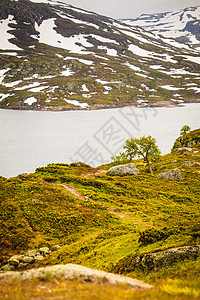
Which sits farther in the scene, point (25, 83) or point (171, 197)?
point (25, 83)

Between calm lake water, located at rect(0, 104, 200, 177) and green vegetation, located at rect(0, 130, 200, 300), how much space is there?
82.0 ft

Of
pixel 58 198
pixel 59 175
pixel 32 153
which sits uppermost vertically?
pixel 32 153

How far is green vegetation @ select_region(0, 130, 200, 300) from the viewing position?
31.5ft

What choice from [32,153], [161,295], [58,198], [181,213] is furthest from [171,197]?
[32,153]

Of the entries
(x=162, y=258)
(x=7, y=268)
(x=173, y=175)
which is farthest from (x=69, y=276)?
(x=173, y=175)

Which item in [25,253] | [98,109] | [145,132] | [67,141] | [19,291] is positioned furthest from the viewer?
[98,109]

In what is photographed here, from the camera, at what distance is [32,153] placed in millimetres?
69625

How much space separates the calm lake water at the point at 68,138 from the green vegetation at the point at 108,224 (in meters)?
25.0

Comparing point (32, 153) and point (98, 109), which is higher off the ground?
point (98, 109)

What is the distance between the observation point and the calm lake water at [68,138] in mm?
→ 65500

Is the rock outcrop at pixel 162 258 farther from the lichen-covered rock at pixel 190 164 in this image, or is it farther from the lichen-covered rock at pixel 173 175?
the lichen-covered rock at pixel 190 164

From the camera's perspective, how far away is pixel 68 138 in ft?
278

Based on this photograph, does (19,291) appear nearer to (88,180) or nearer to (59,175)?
(88,180)

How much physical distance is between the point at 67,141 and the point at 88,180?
47674 millimetres
